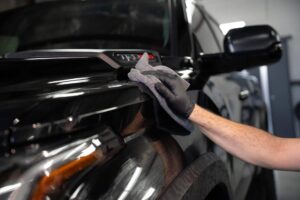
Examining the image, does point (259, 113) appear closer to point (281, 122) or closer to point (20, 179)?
point (20, 179)

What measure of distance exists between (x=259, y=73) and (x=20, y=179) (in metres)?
6.12

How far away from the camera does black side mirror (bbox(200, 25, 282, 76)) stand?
137 centimetres

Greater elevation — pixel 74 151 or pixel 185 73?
A: pixel 74 151

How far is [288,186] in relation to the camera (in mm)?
3820

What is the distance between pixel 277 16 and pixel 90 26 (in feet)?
Result: 19.4

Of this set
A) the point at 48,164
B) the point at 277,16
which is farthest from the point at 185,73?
the point at 277,16

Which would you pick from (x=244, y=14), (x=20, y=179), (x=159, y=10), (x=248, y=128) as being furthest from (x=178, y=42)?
(x=244, y=14)

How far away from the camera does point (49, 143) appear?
0.56 metres

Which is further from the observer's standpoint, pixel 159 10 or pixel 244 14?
pixel 244 14

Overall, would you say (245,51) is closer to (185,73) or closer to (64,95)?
(185,73)

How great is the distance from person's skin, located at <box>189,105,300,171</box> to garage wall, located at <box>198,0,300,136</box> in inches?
219

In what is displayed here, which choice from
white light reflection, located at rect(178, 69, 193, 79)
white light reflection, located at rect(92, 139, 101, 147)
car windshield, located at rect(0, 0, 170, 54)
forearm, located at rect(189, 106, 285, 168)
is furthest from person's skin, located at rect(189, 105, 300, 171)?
white light reflection, located at rect(92, 139, 101, 147)

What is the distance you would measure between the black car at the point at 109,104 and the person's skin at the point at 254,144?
49mm

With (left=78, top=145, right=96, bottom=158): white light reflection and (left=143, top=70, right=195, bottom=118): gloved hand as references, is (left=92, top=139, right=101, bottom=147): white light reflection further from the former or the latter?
(left=143, top=70, right=195, bottom=118): gloved hand
